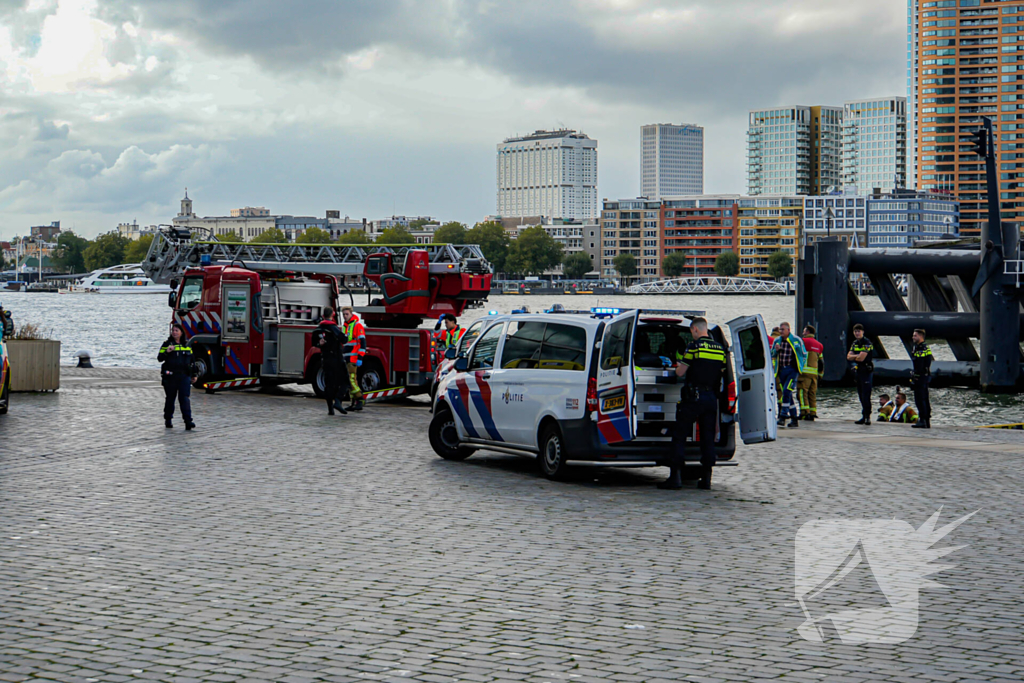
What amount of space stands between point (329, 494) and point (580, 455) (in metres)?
2.74

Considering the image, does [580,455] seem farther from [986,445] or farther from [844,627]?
[986,445]

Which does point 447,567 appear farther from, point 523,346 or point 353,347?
point 353,347

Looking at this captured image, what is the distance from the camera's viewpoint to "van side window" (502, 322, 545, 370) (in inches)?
527

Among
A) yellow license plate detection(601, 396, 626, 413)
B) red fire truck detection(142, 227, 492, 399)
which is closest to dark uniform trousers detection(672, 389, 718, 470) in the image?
yellow license plate detection(601, 396, 626, 413)

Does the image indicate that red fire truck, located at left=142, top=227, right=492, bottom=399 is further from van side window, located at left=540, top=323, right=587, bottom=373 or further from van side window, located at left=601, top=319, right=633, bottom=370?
van side window, located at left=601, top=319, right=633, bottom=370

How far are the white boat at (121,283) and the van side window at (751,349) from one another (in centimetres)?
17272

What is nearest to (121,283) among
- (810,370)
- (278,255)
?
(278,255)

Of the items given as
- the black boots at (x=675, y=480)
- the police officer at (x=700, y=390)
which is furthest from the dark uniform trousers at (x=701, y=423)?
the black boots at (x=675, y=480)

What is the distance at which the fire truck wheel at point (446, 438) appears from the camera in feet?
48.4

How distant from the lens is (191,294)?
25.8 meters

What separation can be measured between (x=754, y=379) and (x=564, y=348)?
7.16ft

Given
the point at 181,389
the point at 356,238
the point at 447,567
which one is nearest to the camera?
the point at 447,567

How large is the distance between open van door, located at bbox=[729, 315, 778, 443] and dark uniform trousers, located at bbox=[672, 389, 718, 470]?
0.73 metres

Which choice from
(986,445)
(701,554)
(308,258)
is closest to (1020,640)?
(701,554)
